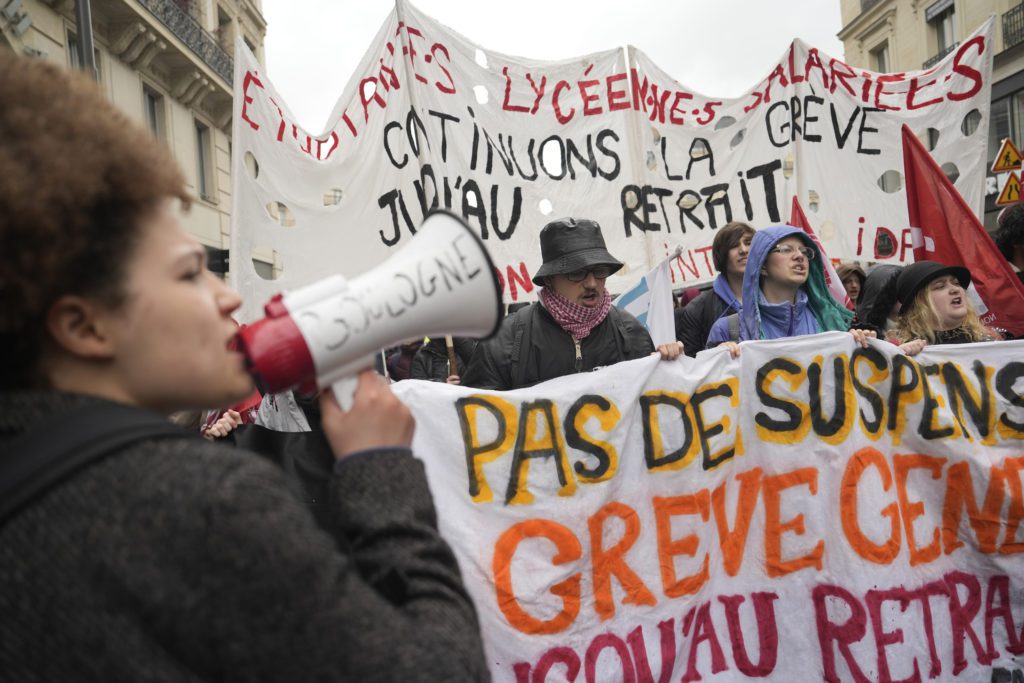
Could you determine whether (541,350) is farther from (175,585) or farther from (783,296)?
(175,585)

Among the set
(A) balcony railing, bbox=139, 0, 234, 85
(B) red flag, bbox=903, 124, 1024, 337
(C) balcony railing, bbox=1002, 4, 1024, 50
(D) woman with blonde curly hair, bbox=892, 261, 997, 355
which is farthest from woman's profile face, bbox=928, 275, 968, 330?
(C) balcony railing, bbox=1002, 4, 1024, 50

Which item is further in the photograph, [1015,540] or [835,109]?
[835,109]

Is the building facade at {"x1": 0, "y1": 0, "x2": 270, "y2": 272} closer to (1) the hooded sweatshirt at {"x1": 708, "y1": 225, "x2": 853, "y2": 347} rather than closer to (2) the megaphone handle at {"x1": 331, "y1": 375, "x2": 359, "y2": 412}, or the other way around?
(1) the hooded sweatshirt at {"x1": 708, "y1": 225, "x2": 853, "y2": 347}

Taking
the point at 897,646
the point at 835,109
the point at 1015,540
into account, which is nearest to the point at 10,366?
the point at 897,646

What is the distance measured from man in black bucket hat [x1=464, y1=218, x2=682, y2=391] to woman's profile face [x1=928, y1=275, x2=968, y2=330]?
1469 mm

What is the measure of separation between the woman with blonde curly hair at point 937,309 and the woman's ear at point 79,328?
12.1 ft

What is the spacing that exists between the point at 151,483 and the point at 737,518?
2558 millimetres

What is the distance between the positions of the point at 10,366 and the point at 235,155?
388 cm

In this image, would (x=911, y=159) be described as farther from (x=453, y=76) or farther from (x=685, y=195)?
(x=453, y=76)

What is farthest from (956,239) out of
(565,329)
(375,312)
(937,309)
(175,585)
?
(175,585)

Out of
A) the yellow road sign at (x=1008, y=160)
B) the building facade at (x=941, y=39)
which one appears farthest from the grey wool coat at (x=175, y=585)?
the building facade at (x=941, y=39)

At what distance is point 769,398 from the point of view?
3.04 meters

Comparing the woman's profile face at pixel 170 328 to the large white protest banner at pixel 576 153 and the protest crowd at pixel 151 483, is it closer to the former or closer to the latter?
the protest crowd at pixel 151 483

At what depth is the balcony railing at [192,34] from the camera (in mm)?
17703
